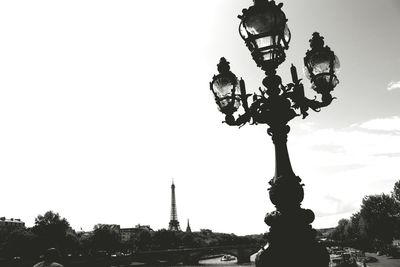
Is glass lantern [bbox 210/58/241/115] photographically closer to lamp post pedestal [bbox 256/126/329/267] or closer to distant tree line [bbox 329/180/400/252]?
lamp post pedestal [bbox 256/126/329/267]

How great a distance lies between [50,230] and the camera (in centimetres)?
5262

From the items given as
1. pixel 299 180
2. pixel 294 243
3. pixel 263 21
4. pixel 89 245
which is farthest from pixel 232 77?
pixel 89 245

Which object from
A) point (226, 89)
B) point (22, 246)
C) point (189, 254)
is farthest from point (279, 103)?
point (189, 254)

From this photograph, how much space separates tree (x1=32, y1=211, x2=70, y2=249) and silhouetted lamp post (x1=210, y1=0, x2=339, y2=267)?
54913 mm

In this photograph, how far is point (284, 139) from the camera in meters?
4.51

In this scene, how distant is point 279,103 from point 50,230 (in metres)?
55.8

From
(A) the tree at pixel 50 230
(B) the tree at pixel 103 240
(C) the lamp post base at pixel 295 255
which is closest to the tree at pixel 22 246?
(A) the tree at pixel 50 230

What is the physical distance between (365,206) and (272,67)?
71487 millimetres

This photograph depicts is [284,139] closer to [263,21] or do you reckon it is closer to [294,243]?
[294,243]

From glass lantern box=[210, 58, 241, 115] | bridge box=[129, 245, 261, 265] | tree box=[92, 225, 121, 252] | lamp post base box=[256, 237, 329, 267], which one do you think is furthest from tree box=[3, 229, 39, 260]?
lamp post base box=[256, 237, 329, 267]

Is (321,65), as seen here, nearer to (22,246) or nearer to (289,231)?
(289,231)

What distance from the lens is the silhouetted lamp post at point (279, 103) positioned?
12.8ft

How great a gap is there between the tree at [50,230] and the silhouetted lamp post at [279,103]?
180 feet

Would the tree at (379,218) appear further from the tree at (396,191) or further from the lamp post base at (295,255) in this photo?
the lamp post base at (295,255)
